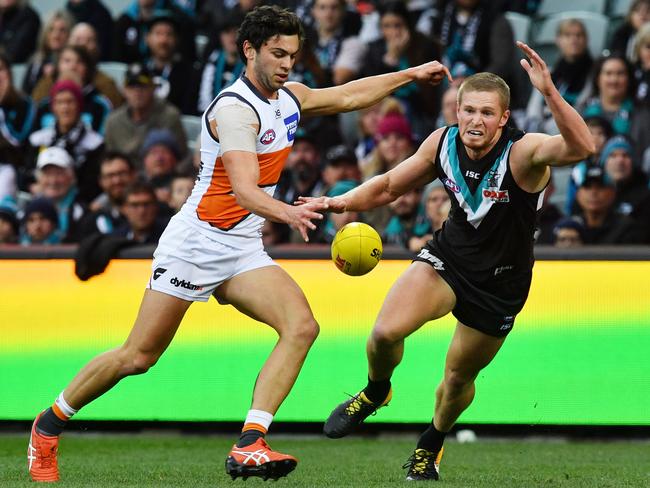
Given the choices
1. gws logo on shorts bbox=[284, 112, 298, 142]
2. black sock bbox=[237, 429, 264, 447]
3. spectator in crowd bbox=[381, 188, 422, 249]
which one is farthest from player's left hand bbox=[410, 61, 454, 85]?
spectator in crowd bbox=[381, 188, 422, 249]

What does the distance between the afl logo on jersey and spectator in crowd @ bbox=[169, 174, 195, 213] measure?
4386 millimetres

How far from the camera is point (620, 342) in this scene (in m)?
8.63

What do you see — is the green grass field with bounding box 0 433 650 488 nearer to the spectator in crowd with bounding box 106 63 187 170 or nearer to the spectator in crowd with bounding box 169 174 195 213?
the spectator in crowd with bounding box 169 174 195 213

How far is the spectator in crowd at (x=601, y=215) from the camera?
32.0ft

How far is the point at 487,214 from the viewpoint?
20.9 ft

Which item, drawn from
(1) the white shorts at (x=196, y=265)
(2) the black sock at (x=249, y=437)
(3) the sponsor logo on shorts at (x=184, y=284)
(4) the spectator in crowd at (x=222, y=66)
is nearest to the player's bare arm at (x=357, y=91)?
(1) the white shorts at (x=196, y=265)

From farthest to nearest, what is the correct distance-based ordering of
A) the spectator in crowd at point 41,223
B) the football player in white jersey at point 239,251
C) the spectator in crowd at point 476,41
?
the spectator in crowd at point 476,41
the spectator in crowd at point 41,223
the football player in white jersey at point 239,251

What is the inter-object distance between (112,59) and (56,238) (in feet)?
12.6

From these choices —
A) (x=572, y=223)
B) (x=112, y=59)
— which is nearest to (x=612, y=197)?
(x=572, y=223)

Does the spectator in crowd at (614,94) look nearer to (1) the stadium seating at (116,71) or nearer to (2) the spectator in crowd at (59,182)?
(2) the spectator in crowd at (59,182)

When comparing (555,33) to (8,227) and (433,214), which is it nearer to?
(433,214)

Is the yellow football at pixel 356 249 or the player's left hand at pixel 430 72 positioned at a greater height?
the player's left hand at pixel 430 72

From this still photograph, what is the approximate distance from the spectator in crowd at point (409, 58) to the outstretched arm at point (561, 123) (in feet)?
18.4

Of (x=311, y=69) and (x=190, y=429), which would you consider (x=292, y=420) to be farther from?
(x=311, y=69)
